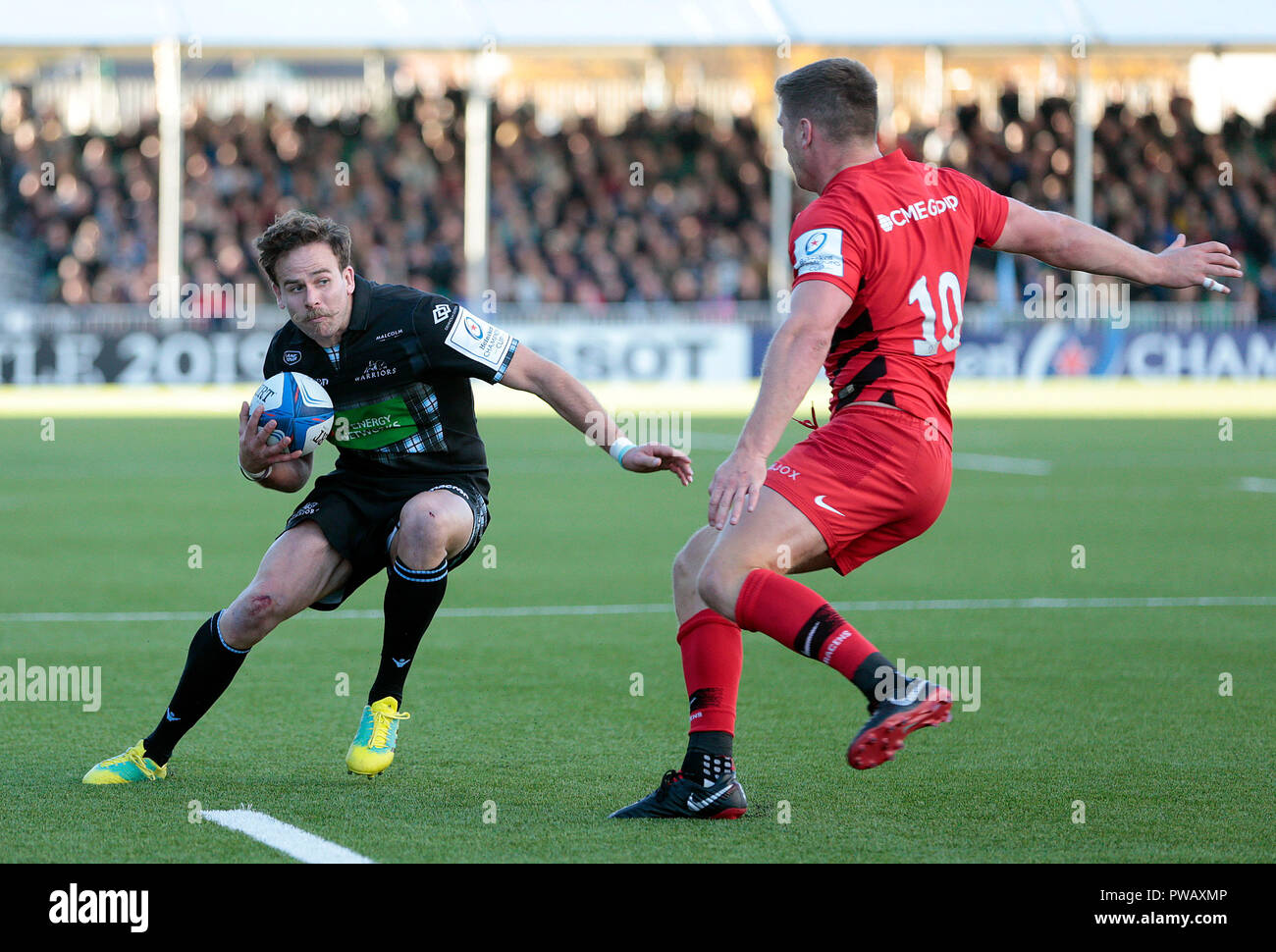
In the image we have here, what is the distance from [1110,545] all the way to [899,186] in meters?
6.96

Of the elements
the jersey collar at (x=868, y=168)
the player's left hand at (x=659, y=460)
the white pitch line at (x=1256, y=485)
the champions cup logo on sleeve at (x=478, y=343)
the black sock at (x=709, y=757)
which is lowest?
the black sock at (x=709, y=757)

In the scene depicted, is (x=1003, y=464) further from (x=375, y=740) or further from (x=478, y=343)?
(x=375, y=740)

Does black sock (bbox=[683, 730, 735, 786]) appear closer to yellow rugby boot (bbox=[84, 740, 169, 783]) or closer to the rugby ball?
the rugby ball

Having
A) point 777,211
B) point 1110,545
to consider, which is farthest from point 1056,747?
point 777,211

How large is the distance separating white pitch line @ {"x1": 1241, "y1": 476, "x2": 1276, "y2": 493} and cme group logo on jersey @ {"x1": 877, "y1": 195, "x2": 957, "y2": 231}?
1030cm

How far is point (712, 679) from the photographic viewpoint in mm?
4980

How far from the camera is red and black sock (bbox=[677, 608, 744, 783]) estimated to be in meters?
4.97

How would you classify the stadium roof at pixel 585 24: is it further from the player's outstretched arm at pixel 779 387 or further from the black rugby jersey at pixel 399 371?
the player's outstretched arm at pixel 779 387

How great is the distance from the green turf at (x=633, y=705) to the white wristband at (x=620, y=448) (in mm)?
980

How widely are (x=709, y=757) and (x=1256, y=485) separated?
11.1 metres

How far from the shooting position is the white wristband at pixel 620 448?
5.20 m

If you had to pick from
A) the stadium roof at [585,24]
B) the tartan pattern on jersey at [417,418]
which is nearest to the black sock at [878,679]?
the tartan pattern on jersey at [417,418]
